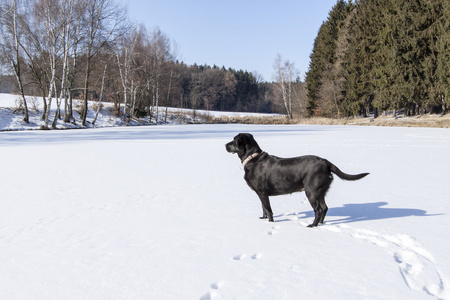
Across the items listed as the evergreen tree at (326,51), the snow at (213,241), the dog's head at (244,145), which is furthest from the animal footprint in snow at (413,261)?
the evergreen tree at (326,51)

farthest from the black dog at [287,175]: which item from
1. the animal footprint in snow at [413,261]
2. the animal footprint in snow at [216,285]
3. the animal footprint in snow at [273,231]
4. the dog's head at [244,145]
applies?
the animal footprint in snow at [216,285]

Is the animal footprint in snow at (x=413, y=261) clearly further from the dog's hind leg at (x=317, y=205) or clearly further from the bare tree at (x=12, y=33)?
the bare tree at (x=12, y=33)

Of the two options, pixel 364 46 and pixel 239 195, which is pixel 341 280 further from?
pixel 364 46

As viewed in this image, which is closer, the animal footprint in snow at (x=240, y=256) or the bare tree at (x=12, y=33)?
the animal footprint in snow at (x=240, y=256)

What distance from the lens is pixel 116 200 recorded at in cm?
457

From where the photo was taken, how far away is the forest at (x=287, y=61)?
72.1 ft

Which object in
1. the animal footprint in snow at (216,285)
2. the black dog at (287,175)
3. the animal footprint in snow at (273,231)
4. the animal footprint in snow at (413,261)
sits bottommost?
the animal footprint in snow at (216,285)

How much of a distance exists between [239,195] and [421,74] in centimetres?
2734

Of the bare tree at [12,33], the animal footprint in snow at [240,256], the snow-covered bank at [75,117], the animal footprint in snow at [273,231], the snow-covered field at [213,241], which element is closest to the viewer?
the snow-covered field at [213,241]

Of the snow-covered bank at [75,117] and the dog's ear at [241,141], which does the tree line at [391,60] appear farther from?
the dog's ear at [241,141]

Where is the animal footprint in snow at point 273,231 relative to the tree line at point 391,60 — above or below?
below

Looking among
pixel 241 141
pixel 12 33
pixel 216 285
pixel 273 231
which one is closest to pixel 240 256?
pixel 216 285

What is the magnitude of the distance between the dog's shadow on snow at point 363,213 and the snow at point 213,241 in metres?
0.01

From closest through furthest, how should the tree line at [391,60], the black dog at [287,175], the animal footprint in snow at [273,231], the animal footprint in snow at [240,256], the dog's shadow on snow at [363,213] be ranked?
the animal footprint in snow at [240,256] → the animal footprint in snow at [273,231] → the black dog at [287,175] → the dog's shadow on snow at [363,213] → the tree line at [391,60]
